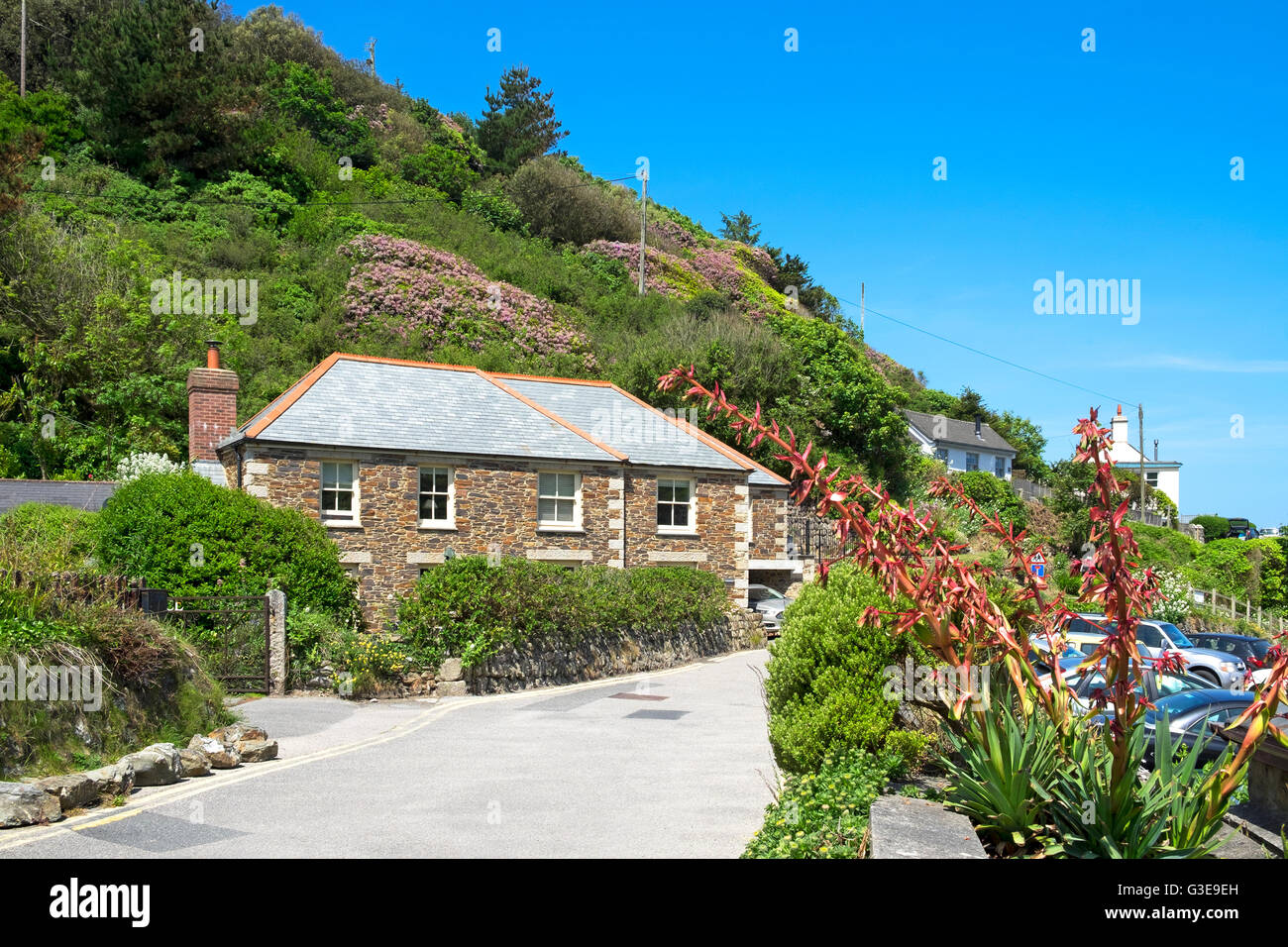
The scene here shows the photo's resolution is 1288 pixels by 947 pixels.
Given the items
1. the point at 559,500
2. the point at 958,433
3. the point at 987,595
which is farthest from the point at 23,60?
the point at 987,595

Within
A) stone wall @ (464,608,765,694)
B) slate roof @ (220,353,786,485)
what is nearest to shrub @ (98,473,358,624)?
slate roof @ (220,353,786,485)

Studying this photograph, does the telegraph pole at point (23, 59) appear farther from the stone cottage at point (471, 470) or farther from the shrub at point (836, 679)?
the shrub at point (836, 679)

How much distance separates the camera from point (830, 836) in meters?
6.73

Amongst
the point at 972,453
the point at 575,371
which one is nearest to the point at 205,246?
the point at 575,371

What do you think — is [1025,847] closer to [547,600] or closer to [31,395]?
[547,600]

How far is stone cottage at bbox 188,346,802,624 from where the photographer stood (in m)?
24.8

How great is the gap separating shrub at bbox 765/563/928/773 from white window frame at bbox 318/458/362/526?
18374mm

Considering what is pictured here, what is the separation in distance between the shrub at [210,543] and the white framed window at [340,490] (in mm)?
3274

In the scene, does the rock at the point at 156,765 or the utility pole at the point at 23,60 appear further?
the utility pole at the point at 23,60

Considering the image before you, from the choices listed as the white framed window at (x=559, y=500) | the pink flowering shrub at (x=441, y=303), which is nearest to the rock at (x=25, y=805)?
the white framed window at (x=559, y=500)

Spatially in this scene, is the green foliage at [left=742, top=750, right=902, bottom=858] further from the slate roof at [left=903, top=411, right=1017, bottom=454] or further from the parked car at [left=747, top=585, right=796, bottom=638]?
the slate roof at [left=903, top=411, right=1017, bottom=454]

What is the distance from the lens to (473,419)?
27.7 m

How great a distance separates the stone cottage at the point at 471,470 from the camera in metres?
24.8

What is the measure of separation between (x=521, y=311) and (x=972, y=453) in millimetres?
Answer: 34763
